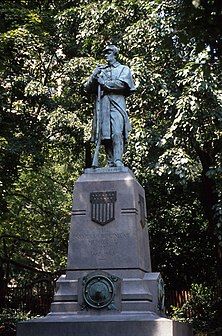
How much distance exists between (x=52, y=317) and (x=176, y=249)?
40.5 ft

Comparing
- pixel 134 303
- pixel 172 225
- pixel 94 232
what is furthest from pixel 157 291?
pixel 172 225

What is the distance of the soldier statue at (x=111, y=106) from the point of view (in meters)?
10.6

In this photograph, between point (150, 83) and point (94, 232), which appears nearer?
point (94, 232)

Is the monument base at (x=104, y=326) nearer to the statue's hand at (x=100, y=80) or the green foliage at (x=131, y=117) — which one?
the statue's hand at (x=100, y=80)

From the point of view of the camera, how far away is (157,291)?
9742 millimetres

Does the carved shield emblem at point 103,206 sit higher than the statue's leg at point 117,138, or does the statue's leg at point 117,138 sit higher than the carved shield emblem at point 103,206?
the statue's leg at point 117,138

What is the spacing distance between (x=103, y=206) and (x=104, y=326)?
6.51 ft

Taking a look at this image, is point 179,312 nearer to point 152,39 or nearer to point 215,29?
point 152,39

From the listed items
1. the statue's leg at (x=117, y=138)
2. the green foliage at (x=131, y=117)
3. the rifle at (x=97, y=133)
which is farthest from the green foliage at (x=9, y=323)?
the statue's leg at (x=117, y=138)

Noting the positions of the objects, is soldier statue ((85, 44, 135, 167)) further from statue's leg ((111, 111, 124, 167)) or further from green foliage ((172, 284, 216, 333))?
green foliage ((172, 284, 216, 333))

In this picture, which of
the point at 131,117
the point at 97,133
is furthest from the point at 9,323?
the point at 97,133

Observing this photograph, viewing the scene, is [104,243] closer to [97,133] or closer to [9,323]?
[97,133]

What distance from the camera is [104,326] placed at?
8969 millimetres

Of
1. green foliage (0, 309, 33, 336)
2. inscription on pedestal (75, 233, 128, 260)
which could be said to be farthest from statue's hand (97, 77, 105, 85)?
green foliage (0, 309, 33, 336)
